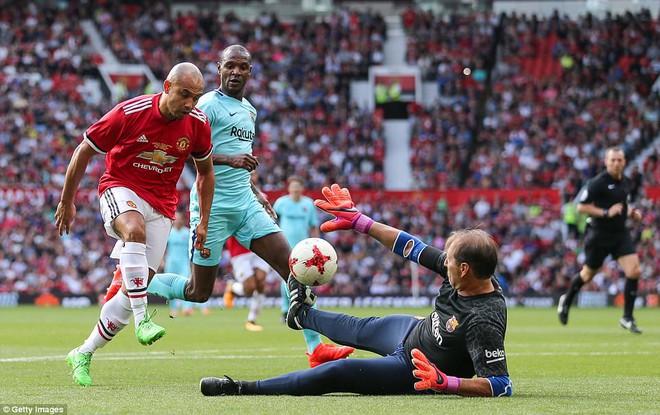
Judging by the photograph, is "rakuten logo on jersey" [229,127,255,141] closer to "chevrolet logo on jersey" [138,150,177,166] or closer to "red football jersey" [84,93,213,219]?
"red football jersey" [84,93,213,219]

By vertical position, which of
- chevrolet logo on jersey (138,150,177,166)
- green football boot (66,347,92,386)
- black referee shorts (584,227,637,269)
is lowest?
black referee shorts (584,227,637,269)

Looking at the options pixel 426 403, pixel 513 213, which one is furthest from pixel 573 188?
pixel 426 403

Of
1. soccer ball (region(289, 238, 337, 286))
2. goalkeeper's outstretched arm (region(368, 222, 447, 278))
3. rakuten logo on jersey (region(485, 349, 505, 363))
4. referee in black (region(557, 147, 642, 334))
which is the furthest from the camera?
referee in black (region(557, 147, 642, 334))

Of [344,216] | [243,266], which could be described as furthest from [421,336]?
[243,266]

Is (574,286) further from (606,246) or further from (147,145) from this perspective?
(147,145)

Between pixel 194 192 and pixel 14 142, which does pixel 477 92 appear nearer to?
pixel 14 142

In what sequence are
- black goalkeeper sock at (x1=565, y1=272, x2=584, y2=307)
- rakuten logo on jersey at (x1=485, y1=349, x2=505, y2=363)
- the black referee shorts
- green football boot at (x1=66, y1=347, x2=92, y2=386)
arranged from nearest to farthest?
rakuten logo on jersey at (x1=485, y1=349, x2=505, y2=363)
green football boot at (x1=66, y1=347, x2=92, y2=386)
the black referee shorts
black goalkeeper sock at (x1=565, y1=272, x2=584, y2=307)

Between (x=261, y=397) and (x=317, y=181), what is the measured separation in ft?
90.7

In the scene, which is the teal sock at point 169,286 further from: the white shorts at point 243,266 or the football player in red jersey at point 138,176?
the white shorts at point 243,266

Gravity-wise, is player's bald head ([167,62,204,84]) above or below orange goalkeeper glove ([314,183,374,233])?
above

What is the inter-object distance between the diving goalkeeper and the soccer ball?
193mm

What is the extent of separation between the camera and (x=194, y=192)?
1038 centimetres

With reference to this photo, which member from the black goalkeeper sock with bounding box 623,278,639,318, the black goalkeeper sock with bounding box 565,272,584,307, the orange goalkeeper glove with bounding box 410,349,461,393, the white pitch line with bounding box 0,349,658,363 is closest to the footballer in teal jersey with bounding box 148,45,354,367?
the white pitch line with bounding box 0,349,658,363

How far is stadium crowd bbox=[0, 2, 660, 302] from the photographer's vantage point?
31812 millimetres
